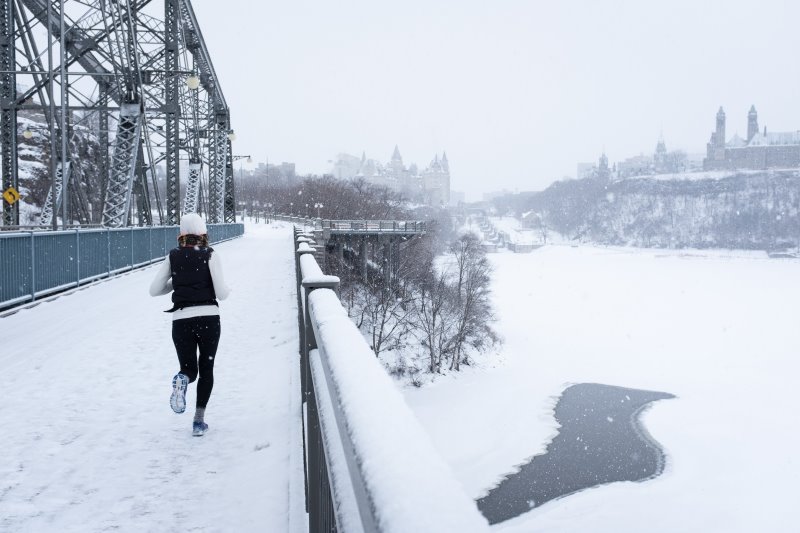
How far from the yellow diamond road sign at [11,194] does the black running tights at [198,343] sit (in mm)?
15650

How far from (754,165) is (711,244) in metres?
50.8

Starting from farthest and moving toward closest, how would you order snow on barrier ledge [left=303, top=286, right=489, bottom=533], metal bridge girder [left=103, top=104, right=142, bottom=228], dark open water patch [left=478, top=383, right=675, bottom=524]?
dark open water patch [left=478, top=383, right=675, bottom=524]
metal bridge girder [left=103, top=104, right=142, bottom=228]
snow on barrier ledge [left=303, top=286, right=489, bottom=533]

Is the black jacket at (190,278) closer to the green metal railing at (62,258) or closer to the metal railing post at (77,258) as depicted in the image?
the green metal railing at (62,258)

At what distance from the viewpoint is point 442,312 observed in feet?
152

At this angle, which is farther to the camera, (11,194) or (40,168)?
(40,168)

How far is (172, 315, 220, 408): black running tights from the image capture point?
16.2ft

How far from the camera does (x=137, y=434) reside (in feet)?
16.3

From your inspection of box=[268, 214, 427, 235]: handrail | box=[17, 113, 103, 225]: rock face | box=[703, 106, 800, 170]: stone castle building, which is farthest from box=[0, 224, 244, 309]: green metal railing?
box=[703, 106, 800, 170]: stone castle building

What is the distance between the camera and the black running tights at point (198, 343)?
4941mm

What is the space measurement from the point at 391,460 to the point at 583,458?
25.6 m

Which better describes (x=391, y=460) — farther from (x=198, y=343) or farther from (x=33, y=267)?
(x=33, y=267)

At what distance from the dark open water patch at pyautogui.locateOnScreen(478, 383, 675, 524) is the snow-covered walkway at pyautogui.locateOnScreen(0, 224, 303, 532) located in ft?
46.0

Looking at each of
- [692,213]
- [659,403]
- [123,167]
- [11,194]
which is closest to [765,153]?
→ [692,213]

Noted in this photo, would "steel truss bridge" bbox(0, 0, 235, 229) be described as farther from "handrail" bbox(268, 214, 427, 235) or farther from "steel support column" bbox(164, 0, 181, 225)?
"handrail" bbox(268, 214, 427, 235)
